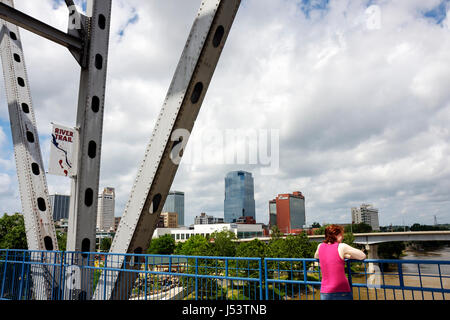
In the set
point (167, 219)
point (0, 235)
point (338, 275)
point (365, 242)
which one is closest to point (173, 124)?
point (338, 275)

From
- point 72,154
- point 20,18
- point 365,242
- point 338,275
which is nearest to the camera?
point 338,275

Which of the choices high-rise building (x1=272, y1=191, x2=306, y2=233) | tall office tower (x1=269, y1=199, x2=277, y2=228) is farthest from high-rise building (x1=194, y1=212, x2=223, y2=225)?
high-rise building (x1=272, y1=191, x2=306, y2=233)

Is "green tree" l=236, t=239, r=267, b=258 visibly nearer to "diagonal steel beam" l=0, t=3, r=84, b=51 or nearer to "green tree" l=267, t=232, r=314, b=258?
"green tree" l=267, t=232, r=314, b=258

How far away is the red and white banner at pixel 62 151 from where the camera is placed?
7.91 metres

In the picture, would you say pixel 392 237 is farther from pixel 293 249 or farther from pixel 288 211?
pixel 288 211

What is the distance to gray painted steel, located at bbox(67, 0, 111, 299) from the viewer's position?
25.9 ft

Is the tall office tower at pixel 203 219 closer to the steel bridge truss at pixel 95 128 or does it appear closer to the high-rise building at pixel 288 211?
the high-rise building at pixel 288 211

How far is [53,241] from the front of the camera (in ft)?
32.1

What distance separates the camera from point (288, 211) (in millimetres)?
156375

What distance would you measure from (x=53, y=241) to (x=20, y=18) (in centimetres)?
611

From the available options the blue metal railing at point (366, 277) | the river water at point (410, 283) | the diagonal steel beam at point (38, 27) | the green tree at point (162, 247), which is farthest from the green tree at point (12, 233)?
the river water at point (410, 283)

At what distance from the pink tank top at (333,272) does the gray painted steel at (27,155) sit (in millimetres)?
7162

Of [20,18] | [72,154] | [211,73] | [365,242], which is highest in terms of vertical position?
[20,18]
